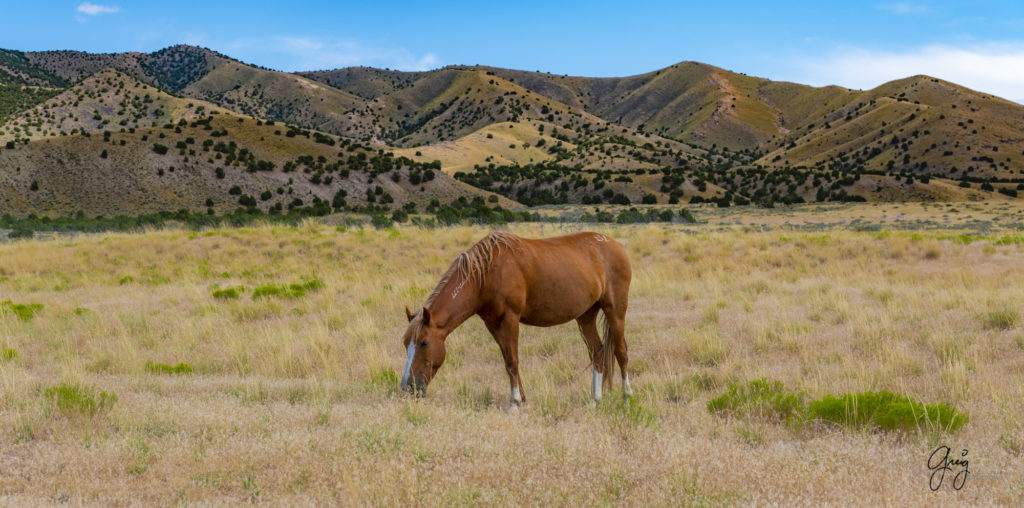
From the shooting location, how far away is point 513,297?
19.4 feet

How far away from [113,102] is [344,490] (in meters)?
126

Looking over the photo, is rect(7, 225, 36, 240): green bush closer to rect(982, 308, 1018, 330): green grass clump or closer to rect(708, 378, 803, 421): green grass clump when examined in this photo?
rect(708, 378, 803, 421): green grass clump

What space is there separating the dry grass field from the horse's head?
314 mm

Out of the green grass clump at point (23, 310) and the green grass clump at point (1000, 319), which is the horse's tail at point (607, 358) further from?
the green grass clump at point (23, 310)

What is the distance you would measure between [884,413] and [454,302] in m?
4.05

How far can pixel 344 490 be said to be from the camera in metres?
3.82

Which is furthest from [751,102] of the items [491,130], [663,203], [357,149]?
[357,149]

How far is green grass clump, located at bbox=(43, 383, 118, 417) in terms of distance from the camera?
18.1 feet

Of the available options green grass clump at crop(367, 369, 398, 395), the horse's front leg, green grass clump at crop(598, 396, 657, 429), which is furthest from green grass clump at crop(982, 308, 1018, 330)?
green grass clump at crop(367, 369, 398, 395)

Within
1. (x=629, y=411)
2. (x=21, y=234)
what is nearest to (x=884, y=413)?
(x=629, y=411)

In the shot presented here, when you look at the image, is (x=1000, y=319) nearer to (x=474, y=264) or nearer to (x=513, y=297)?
(x=513, y=297)

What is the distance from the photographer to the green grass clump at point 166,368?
26.5ft
